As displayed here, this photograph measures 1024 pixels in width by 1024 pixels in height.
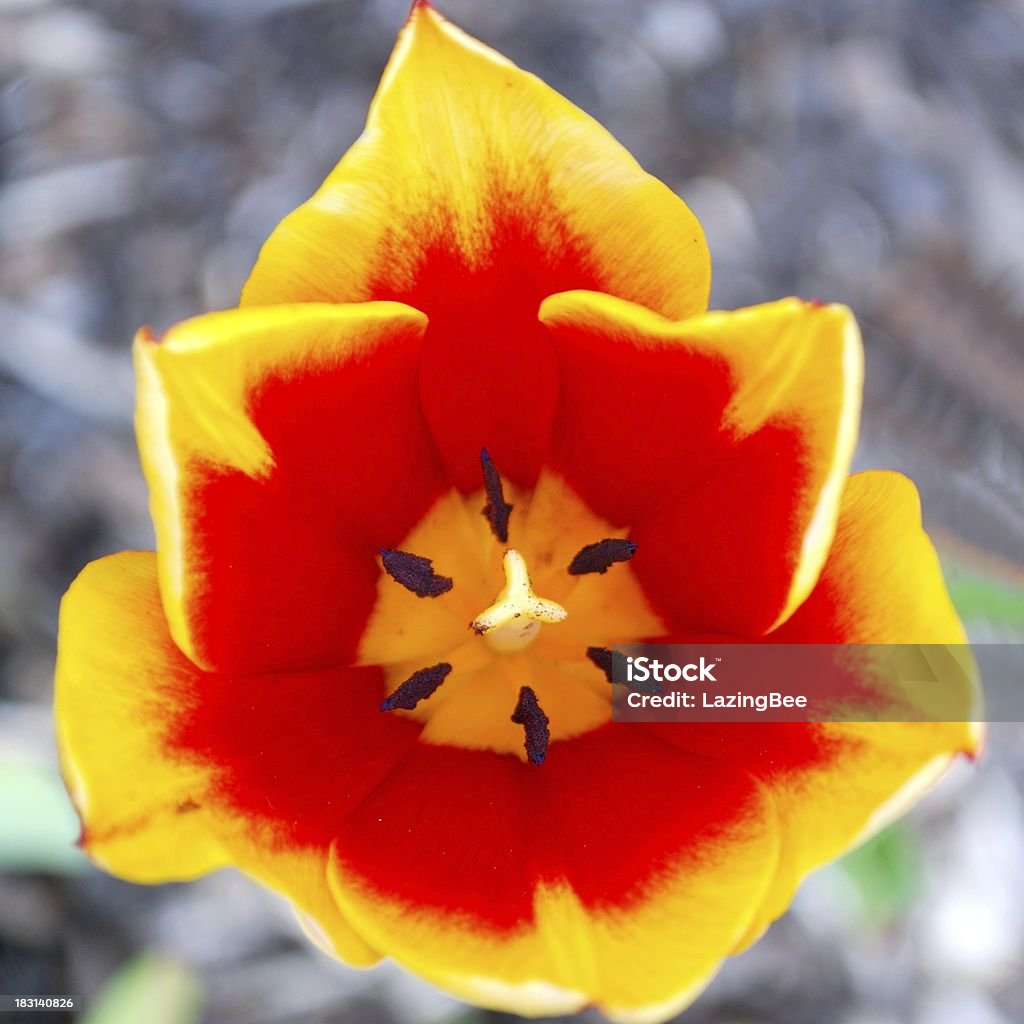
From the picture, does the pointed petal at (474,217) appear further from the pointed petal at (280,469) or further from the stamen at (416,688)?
the stamen at (416,688)

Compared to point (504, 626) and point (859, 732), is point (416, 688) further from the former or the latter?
point (859, 732)

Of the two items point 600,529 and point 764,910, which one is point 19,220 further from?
point 764,910

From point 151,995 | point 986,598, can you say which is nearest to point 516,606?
point 986,598

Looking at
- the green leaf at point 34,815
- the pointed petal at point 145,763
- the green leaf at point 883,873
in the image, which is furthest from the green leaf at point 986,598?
the green leaf at point 34,815

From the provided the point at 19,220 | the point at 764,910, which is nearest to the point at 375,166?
the point at 764,910

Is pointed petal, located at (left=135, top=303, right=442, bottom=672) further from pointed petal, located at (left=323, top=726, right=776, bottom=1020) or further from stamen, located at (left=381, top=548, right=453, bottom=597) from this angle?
pointed petal, located at (left=323, top=726, right=776, bottom=1020)

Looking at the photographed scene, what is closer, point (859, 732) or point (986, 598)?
point (859, 732)
